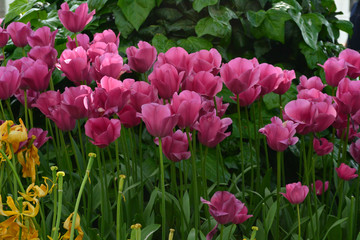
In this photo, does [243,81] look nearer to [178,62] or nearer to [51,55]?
[178,62]

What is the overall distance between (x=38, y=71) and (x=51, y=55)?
129 millimetres

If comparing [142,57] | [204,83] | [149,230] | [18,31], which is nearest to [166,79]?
[204,83]

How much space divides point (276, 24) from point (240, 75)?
0.99m

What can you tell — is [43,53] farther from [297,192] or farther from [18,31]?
[297,192]

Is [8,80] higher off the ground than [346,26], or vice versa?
[8,80]

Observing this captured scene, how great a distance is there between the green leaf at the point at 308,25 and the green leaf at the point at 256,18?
0.11 metres

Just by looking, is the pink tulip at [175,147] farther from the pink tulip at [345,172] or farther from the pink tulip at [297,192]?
the pink tulip at [345,172]

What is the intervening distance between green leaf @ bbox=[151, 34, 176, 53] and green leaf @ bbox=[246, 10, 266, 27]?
0.30 metres

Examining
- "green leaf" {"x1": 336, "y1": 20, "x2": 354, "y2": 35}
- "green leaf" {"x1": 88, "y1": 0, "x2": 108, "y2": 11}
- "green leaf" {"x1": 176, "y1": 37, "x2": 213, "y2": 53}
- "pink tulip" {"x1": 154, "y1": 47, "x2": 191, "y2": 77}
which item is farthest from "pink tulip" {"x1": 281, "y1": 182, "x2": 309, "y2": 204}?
"green leaf" {"x1": 336, "y1": 20, "x2": 354, "y2": 35}

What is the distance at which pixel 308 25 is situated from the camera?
6.48ft

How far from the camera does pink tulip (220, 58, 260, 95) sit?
100 centimetres

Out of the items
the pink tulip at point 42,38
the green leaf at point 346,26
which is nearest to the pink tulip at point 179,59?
the pink tulip at point 42,38

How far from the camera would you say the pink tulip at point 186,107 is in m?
0.85

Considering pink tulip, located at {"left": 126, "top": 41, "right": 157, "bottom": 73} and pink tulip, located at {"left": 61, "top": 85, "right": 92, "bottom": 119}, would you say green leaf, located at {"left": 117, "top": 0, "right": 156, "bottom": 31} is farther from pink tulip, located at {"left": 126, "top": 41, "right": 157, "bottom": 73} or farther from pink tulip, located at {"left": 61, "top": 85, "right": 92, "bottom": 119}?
pink tulip, located at {"left": 61, "top": 85, "right": 92, "bottom": 119}
